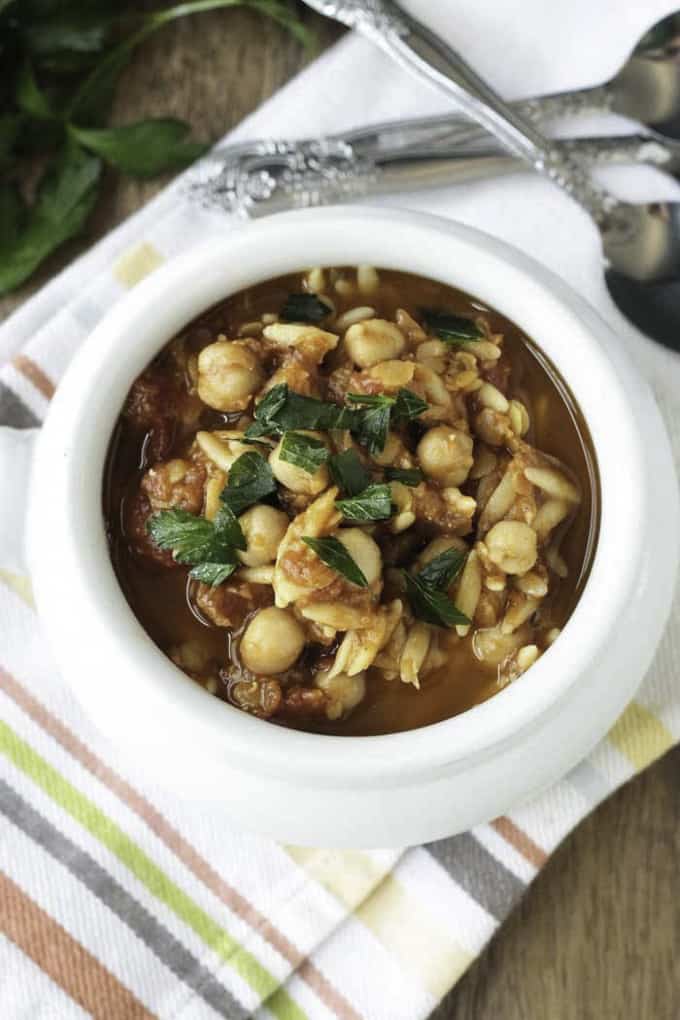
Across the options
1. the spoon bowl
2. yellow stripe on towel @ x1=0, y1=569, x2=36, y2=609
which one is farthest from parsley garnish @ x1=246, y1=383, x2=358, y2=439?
the spoon bowl

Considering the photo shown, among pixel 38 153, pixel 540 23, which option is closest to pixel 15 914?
pixel 38 153

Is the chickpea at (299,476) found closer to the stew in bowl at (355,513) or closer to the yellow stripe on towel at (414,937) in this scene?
the stew in bowl at (355,513)

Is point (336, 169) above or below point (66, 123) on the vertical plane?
above

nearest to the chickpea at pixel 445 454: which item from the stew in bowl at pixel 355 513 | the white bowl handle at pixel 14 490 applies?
the stew in bowl at pixel 355 513

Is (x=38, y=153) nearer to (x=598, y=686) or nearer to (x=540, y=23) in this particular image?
(x=540, y=23)

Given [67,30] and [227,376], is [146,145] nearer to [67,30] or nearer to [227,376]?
[67,30]

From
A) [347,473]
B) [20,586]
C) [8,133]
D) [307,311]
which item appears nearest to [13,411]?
[20,586]
